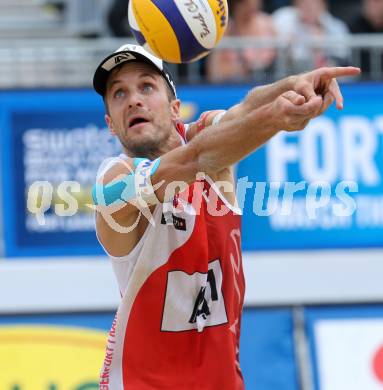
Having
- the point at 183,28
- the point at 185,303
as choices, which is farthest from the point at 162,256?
the point at 183,28

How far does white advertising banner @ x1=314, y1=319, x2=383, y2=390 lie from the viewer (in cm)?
736

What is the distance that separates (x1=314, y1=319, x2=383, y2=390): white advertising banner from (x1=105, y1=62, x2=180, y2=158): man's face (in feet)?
9.37

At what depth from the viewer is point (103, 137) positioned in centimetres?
938

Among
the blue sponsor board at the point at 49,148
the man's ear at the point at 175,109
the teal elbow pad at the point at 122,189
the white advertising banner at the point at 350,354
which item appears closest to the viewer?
the teal elbow pad at the point at 122,189

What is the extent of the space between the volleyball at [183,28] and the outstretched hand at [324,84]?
1.13m

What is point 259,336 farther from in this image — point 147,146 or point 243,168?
point 147,146

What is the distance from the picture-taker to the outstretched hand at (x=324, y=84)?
400 cm

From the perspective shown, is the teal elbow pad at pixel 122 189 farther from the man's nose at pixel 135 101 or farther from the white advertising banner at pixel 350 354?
the white advertising banner at pixel 350 354

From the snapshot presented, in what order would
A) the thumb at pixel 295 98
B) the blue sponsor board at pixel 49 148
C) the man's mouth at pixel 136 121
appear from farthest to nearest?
the blue sponsor board at pixel 49 148 → the man's mouth at pixel 136 121 → the thumb at pixel 295 98

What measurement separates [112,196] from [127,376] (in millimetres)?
850

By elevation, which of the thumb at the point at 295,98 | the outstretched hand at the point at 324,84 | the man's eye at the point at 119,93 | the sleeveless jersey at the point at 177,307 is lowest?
the sleeveless jersey at the point at 177,307

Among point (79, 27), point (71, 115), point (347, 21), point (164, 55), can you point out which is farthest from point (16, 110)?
point (164, 55)

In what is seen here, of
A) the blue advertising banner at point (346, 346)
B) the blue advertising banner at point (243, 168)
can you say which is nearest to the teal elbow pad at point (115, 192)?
the blue advertising banner at point (346, 346)

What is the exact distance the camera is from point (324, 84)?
4.11 meters
